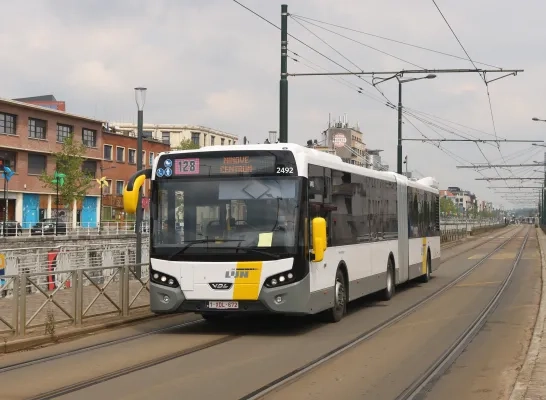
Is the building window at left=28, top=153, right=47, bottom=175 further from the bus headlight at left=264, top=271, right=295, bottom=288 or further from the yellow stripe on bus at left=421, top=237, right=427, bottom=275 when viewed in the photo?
the bus headlight at left=264, top=271, right=295, bottom=288

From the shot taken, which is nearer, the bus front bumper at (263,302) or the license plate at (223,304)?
the bus front bumper at (263,302)

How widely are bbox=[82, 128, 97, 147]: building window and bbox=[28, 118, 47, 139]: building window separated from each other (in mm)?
6386

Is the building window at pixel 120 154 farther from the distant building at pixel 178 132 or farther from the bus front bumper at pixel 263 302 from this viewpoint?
the bus front bumper at pixel 263 302

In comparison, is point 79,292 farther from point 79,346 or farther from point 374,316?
point 374,316

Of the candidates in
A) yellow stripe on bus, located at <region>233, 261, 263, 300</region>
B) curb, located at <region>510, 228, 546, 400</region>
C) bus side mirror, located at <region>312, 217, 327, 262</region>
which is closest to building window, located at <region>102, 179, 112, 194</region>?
curb, located at <region>510, 228, 546, 400</region>

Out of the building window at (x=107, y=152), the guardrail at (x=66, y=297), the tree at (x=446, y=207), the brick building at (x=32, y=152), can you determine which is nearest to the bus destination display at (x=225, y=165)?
the guardrail at (x=66, y=297)

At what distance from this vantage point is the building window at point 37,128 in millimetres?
66438

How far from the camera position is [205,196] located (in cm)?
1255

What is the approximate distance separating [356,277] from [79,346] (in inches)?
241

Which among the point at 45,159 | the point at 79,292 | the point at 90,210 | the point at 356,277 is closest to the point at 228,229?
the point at 79,292

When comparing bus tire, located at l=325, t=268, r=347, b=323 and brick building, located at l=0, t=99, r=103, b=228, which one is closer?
bus tire, located at l=325, t=268, r=347, b=323

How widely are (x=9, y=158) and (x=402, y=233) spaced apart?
50.6 metres

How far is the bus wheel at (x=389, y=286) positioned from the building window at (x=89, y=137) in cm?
5934

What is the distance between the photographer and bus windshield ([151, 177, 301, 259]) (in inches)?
481
